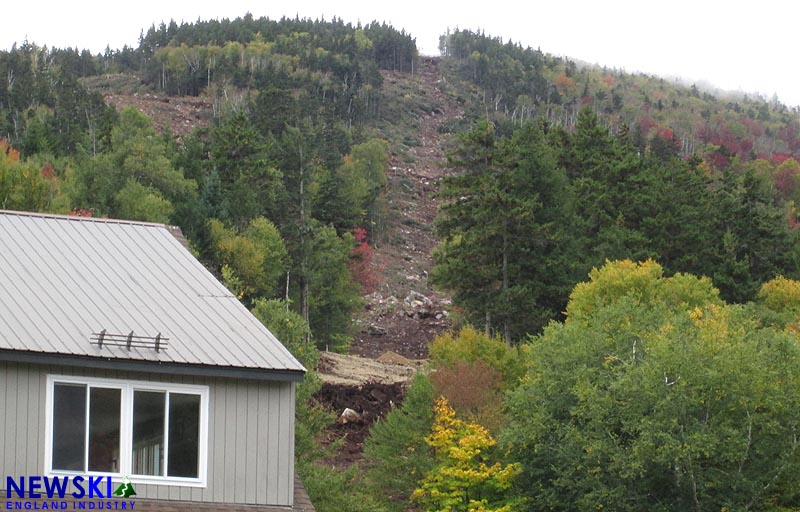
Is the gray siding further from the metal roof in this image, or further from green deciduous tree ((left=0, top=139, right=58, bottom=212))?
green deciduous tree ((left=0, top=139, right=58, bottom=212))

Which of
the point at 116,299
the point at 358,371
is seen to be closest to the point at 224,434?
the point at 116,299

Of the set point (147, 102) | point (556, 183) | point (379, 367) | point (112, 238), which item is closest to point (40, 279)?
point (112, 238)

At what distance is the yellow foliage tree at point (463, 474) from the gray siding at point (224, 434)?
22991 millimetres

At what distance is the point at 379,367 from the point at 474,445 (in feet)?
93.4

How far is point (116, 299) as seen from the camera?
1872cm

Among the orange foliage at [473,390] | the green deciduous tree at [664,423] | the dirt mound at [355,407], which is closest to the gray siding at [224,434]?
the green deciduous tree at [664,423]

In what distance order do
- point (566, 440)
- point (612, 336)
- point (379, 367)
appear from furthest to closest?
point (379, 367) < point (612, 336) < point (566, 440)

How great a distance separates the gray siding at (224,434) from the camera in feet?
55.6

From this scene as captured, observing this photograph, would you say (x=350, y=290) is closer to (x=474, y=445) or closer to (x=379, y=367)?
(x=379, y=367)

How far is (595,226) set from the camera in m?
72.6

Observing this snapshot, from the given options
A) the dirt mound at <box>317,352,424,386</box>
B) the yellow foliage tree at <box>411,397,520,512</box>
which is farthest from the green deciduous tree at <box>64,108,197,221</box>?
the yellow foliage tree at <box>411,397,520,512</box>

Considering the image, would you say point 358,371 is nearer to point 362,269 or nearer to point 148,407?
point 362,269

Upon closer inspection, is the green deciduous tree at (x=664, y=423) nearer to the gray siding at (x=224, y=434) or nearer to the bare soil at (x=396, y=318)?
the bare soil at (x=396, y=318)

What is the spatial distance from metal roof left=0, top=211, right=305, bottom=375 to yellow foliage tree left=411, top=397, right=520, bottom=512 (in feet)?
68.4
